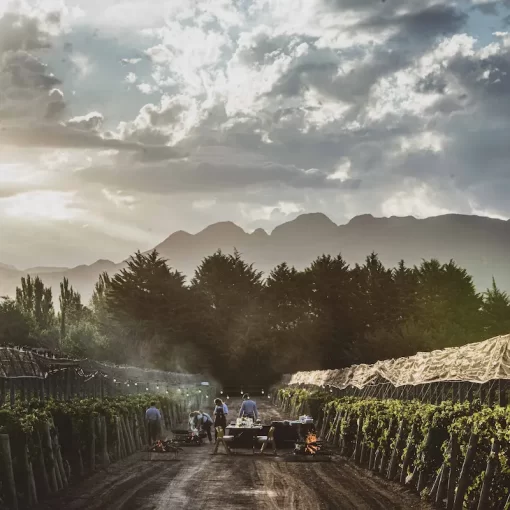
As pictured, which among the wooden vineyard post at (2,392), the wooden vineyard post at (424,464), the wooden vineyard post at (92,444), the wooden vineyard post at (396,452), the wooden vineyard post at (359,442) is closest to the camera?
the wooden vineyard post at (424,464)

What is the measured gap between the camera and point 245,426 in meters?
40.2

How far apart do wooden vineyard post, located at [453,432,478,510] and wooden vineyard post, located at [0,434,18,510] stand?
35.3 feet

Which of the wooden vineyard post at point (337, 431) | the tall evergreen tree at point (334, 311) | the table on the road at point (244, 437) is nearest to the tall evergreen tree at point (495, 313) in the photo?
the tall evergreen tree at point (334, 311)

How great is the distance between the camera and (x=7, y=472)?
21781mm

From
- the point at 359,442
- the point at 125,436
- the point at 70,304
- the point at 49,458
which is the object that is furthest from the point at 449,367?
the point at 70,304

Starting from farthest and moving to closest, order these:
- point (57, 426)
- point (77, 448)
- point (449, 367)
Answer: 1. point (449, 367)
2. point (77, 448)
3. point (57, 426)

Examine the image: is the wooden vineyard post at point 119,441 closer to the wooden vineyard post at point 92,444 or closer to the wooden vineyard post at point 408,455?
the wooden vineyard post at point 92,444

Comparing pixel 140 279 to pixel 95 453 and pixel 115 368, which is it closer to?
pixel 115 368

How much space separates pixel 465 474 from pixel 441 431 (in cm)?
320

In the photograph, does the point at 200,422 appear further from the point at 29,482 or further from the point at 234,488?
the point at 29,482

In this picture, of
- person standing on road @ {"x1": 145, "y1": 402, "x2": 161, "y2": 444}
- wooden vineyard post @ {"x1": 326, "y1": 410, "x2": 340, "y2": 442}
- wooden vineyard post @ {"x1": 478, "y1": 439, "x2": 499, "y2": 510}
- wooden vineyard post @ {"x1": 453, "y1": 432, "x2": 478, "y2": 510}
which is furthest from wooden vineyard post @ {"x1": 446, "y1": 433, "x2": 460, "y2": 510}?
person standing on road @ {"x1": 145, "y1": 402, "x2": 161, "y2": 444}

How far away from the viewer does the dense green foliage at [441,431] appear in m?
18.9

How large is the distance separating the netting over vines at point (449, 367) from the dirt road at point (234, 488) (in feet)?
16.9

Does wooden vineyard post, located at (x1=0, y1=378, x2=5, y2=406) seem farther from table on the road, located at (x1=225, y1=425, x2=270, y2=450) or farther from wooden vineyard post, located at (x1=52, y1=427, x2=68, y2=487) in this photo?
table on the road, located at (x1=225, y1=425, x2=270, y2=450)
